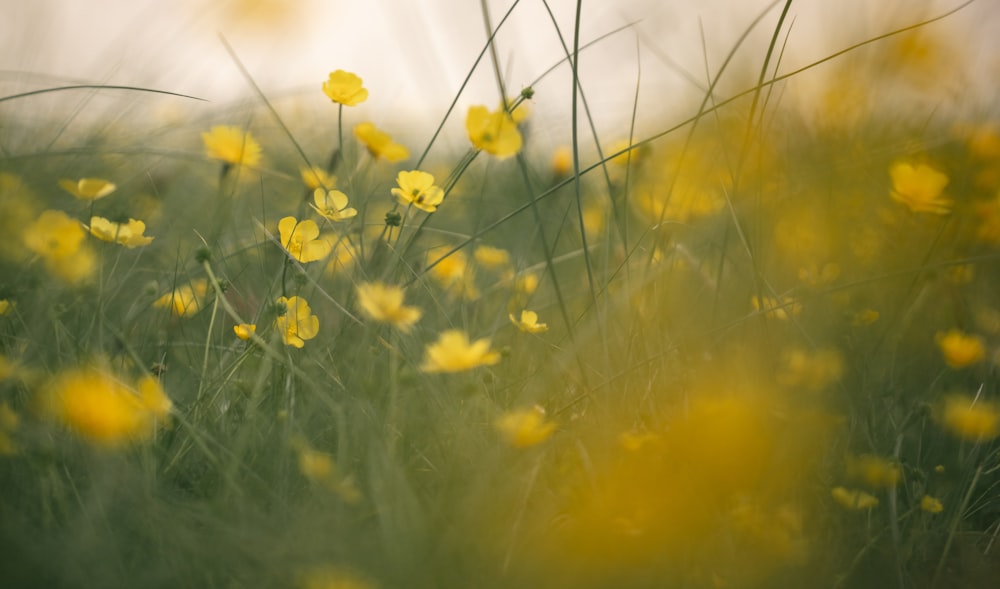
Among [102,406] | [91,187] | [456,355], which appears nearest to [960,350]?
[456,355]

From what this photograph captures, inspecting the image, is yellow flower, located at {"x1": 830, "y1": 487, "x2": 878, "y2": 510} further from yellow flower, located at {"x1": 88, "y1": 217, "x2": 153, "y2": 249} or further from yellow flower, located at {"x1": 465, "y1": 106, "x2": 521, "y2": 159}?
yellow flower, located at {"x1": 88, "y1": 217, "x2": 153, "y2": 249}

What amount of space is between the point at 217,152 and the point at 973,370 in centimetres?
116

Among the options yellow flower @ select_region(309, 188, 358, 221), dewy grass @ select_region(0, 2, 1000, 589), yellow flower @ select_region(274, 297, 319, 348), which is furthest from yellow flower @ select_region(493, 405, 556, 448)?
yellow flower @ select_region(309, 188, 358, 221)

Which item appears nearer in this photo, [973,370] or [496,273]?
[973,370]

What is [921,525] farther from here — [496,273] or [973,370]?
[496,273]

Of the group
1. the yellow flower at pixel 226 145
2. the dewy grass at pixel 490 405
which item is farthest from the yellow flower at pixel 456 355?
the yellow flower at pixel 226 145

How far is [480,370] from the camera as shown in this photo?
0.89m

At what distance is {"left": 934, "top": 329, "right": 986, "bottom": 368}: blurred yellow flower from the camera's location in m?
0.97

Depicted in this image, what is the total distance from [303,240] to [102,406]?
1.22 feet

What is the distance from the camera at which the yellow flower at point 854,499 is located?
29.0 inches

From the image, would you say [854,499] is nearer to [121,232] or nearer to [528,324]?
[528,324]

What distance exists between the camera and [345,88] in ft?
3.35

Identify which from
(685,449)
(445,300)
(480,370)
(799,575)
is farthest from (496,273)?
(799,575)

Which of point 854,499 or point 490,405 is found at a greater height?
point 490,405
